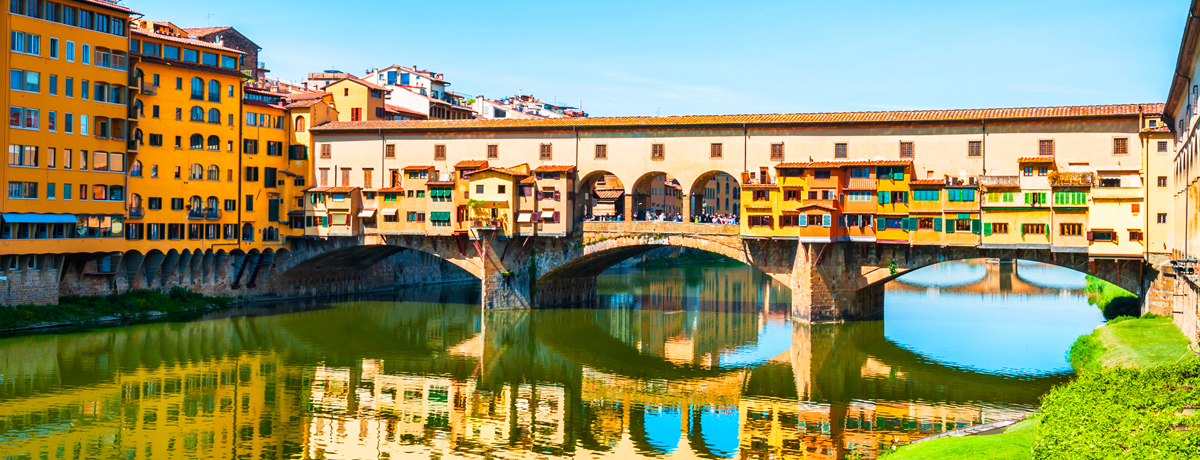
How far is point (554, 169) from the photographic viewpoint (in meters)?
54.0

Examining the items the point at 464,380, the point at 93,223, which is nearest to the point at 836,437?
the point at 464,380

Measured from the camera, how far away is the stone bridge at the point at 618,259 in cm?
4731

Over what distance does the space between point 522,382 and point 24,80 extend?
89.9ft

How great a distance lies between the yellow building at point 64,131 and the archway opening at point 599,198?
23590mm

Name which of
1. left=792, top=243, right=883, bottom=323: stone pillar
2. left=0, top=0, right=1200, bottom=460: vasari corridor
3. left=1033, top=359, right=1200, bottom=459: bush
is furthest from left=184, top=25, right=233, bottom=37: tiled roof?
left=1033, top=359, right=1200, bottom=459: bush

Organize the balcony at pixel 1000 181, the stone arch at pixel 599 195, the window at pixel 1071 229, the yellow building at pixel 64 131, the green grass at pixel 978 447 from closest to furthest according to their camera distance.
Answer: the green grass at pixel 978 447 → the window at pixel 1071 229 → the yellow building at pixel 64 131 → the balcony at pixel 1000 181 → the stone arch at pixel 599 195

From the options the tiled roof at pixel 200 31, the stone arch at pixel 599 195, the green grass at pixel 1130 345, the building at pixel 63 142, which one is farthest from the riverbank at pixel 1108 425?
the tiled roof at pixel 200 31

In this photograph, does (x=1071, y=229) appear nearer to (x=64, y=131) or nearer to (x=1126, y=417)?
(x=1126, y=417)

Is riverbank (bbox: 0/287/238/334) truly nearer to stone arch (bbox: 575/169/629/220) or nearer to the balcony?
stone arch (bbox: 575/169/629/220)

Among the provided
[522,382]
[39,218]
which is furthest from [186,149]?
[522,382]

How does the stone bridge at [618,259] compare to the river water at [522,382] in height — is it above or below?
above

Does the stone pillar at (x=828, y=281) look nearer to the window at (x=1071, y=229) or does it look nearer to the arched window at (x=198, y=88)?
the window at (x=1071, y=229)

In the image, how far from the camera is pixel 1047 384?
34.3m

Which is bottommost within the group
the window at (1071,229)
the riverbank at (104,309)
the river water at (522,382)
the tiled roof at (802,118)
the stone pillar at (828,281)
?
the river water at (522,382)
